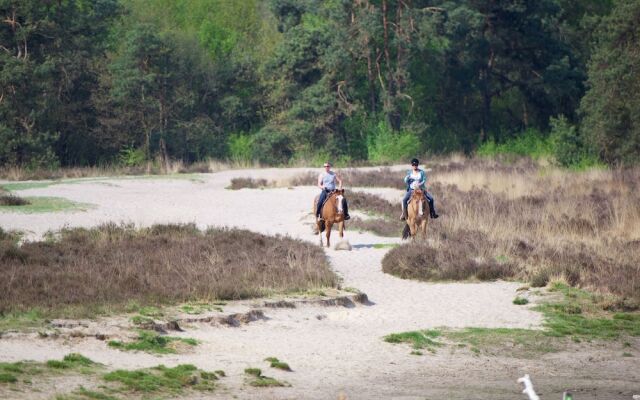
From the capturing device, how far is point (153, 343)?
1772 cm

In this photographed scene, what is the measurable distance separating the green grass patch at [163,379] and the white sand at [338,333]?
336 mm

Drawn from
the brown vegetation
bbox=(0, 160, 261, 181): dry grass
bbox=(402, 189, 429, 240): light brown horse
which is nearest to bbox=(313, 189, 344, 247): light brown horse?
bbox=(402, 189, 429, 240): light brown horse

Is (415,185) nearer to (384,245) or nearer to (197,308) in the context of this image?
(384,245)

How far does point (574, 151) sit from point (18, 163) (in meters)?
25.5

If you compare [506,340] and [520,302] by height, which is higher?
[520,302]

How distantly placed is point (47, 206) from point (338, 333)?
60.6 feet

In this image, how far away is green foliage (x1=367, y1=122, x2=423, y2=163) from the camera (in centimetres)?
6316

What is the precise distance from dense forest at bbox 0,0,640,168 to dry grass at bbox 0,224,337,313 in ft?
97.1

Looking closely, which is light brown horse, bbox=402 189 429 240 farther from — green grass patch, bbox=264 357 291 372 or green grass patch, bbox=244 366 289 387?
green grass patch, bbox=244 366 289 387

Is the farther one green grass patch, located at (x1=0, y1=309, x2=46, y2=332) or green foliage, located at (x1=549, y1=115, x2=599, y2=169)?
green foliage, located at (x1=549, y1=115, x2=599, y2=169)

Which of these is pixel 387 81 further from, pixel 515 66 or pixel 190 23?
pixel 190 23

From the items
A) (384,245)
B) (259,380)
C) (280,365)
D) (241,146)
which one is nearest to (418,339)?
(280,365)

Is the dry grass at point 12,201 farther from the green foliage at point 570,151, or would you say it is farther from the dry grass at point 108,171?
the green foliage at point 570,151

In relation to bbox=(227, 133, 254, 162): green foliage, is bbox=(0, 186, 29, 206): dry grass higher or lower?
lower
